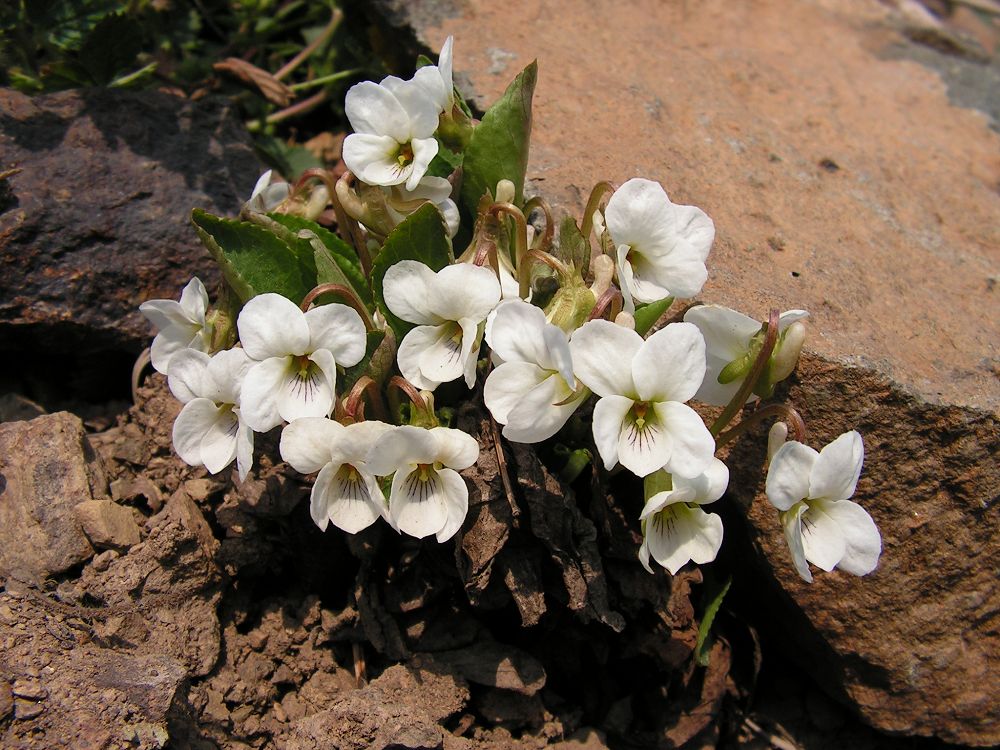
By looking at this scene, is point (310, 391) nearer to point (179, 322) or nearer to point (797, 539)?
point (179, 322)

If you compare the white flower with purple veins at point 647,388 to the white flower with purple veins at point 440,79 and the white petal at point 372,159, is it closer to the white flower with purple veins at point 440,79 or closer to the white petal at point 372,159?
the white petal at point 372,159

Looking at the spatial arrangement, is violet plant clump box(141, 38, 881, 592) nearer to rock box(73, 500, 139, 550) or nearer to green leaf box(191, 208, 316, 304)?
green leaf box(191, 208, 316, 304)

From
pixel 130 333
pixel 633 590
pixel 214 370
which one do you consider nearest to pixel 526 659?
pixel 633 590

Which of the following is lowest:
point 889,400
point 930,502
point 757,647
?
point 757,647

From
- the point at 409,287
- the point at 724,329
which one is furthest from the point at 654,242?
the point at 409,287

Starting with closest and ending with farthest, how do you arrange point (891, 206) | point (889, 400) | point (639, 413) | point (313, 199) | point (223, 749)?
point (639, 413), point (223, 749), point (889, 400), point (313, 199), point (891, 206)

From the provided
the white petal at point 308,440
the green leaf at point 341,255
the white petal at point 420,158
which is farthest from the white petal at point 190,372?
the white petal at point 420,158

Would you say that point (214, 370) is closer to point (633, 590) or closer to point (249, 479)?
point (249, 479)

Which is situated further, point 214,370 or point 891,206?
point 891,206
